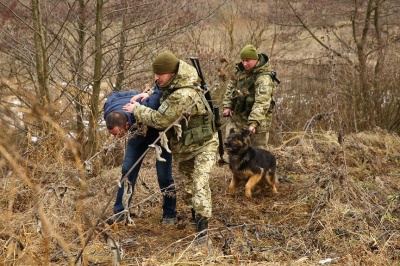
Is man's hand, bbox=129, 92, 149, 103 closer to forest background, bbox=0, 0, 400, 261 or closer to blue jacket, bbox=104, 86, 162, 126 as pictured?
blue jacket, bbox=104, 86, 162, 126

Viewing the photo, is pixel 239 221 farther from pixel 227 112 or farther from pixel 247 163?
pixel 227 112

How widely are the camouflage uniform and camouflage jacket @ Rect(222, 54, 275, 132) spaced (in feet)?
4.20

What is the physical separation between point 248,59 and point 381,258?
10.4 ft

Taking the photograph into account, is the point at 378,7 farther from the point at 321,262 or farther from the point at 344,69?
the point at 321,262

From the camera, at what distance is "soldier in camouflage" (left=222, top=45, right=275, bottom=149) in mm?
6207

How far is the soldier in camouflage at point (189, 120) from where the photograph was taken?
4.54 m

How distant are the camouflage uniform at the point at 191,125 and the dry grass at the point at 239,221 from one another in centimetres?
41

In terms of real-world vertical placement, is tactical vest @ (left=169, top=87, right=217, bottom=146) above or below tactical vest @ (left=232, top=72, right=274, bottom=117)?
below

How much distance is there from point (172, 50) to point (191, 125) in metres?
6.61

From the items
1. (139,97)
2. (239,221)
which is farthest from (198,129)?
(239,221)

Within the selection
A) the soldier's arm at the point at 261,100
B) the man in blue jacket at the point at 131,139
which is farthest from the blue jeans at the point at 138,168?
the soldier's arm at the point at 261,100

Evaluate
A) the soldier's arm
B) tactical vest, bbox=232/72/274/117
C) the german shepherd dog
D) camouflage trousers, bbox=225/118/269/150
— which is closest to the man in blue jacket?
the german shepherd dog

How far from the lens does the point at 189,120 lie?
15.1 ft

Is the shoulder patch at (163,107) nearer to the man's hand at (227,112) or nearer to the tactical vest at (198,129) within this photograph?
the tactical vest at (198,129)
